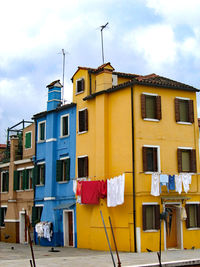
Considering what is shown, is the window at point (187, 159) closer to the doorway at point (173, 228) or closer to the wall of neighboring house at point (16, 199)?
the doorway at point (173, 228)

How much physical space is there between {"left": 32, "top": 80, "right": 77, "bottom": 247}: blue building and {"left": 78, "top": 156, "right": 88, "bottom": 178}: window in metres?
0.76

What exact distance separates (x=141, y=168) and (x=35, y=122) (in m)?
10.7

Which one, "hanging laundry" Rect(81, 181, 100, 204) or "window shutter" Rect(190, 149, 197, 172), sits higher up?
"window shutter" Rect(190, 149, 197, 172)

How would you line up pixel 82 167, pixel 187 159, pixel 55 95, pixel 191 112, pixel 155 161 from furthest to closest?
pixel 55 95
pixel 82 167
pixel 191 112
pixel 187 159
pixel 155 161

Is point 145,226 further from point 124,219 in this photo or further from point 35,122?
point 35,122

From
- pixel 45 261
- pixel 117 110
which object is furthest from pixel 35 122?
pixel 45 261

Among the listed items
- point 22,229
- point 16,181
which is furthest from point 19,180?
Result: point 22,229

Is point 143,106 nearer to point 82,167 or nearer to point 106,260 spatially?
point 82,167

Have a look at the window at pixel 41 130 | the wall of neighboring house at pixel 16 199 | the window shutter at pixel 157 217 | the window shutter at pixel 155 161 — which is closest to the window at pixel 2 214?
the wall of neighboring house at pixel 16 199

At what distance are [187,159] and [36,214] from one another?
11.1m

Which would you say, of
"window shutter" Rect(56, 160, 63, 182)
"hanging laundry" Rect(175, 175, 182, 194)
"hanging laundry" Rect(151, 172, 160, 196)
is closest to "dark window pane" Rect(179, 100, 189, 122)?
"hanging laundry" Rect(175, 175, 182, 194)

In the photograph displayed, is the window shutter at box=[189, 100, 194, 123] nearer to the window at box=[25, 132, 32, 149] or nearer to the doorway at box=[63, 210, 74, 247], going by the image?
the doorway at box=[63, 210, 74, 247]

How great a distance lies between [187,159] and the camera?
24.9m

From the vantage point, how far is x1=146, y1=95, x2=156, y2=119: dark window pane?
2407 centimetres
